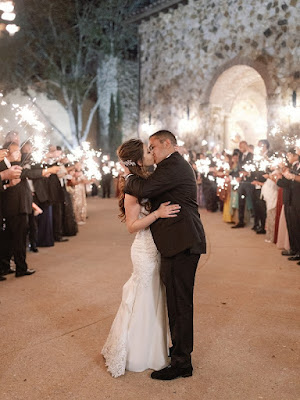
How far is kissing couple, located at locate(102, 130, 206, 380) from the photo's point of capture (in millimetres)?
3051

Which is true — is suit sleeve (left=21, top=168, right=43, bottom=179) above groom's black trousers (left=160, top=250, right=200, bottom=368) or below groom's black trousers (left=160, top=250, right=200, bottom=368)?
above

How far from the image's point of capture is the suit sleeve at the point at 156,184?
9.75 ft

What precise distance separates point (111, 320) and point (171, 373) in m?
1.25

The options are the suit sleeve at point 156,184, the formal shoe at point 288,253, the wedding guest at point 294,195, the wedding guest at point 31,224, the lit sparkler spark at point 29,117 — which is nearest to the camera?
the suit sleeve at point 156,184

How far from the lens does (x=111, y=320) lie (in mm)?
4289

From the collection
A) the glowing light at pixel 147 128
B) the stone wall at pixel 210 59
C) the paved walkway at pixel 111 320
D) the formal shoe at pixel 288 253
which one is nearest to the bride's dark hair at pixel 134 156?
the paved walkway at pixel 111 320

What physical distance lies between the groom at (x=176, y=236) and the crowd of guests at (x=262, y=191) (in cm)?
385

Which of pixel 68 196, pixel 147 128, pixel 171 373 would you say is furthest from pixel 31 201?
pixel 147 128

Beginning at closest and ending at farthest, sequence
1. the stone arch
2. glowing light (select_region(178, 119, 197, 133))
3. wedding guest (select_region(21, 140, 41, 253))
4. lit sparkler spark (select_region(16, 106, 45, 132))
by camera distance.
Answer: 1. wedding guest (select_region(21, 140, 41, 253))
2. lit sparkler spark (select_region(16, 106, 45, 132))
3. the stone arch
4. glowing light (select_region(178, 119, 197, 133))

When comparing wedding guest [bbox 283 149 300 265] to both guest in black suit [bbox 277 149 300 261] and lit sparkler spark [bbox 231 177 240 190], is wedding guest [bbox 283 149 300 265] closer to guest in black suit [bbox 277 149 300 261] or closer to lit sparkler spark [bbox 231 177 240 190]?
guest in black suit [bbox 277 149 300 261]

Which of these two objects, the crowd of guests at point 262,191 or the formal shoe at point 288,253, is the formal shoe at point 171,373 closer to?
the crowd of guests at point 262,191

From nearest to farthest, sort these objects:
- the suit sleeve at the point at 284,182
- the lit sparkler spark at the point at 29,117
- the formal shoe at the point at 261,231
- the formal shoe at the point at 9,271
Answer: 1. the formal shoe at the point at 9,271
2. the suit sleeve at the point at 284,182
3. the lit sparkler spark at the point at 29,117
4. the formal shoe at the point at 261,231

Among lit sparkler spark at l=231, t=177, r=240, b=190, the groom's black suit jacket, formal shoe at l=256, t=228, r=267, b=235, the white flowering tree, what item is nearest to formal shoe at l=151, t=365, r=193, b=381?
the groom's black suit jacket

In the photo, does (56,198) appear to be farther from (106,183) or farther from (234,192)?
(106,183)
